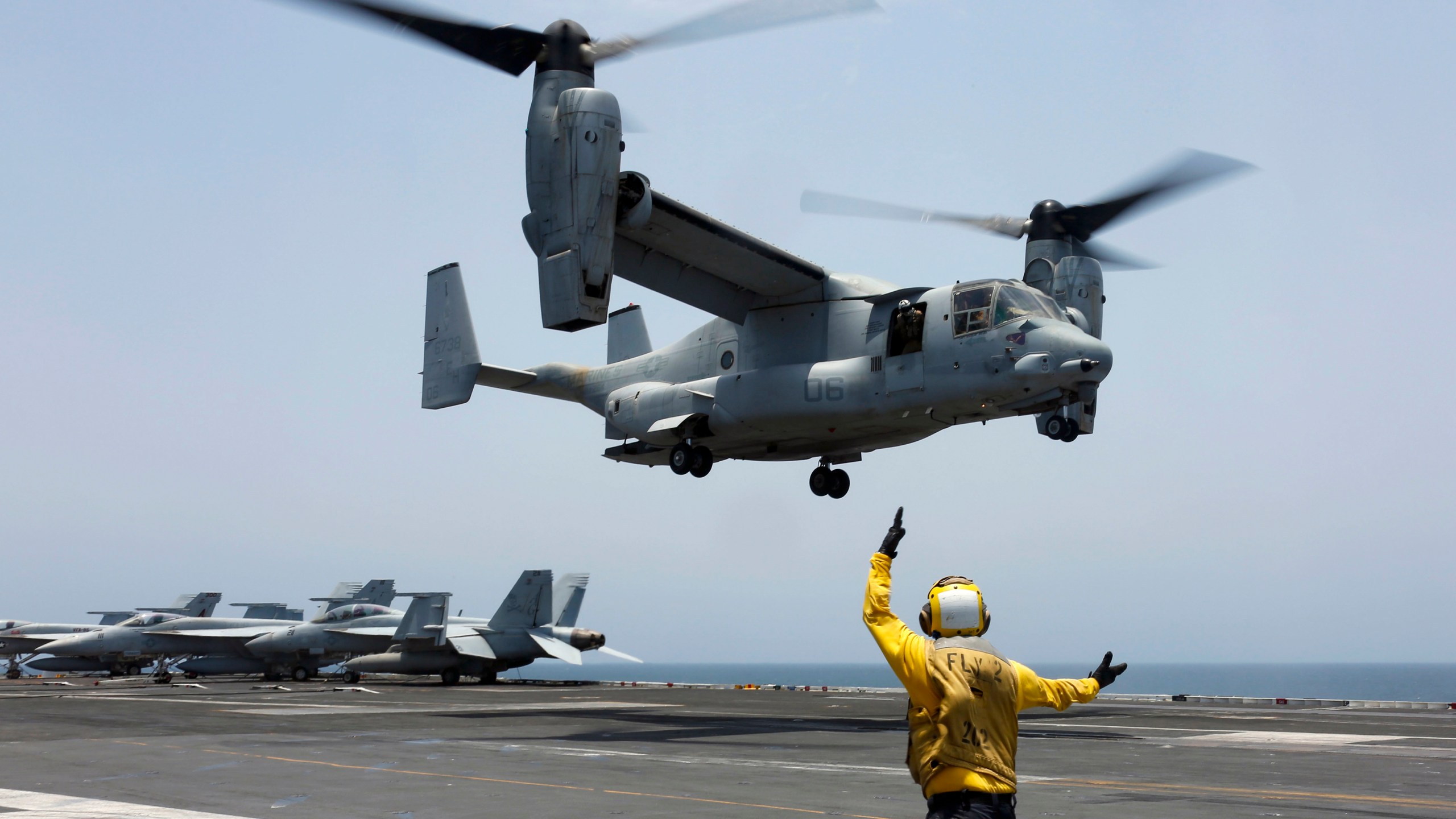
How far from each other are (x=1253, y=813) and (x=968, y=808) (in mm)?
7209

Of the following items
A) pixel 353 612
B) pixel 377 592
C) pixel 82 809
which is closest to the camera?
pixel 82 809

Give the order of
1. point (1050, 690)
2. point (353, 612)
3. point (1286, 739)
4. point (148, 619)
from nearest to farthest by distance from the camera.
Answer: point (1050, 690) → point (1286, 739) → point (353, 612) → point (148, 619)

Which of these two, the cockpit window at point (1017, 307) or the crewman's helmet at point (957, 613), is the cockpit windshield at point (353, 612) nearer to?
the cockpit window at point (1017, 307)

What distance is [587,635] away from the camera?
154 feet

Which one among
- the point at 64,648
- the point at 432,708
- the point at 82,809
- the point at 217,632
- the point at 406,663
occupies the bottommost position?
the point at 64,648

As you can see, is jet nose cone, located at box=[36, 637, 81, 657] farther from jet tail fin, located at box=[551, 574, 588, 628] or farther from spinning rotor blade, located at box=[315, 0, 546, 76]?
spinning rotor blade, located at box=[315, 0, 546, 76]

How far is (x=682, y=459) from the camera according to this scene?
27156mm

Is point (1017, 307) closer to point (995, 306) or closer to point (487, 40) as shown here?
point (995, 306)

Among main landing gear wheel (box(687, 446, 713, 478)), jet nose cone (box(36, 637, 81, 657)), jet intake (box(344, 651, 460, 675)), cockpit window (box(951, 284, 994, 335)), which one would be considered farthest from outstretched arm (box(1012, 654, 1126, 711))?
jet nose cone (box(36, 637, 81, 657))

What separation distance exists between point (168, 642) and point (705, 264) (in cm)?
3751

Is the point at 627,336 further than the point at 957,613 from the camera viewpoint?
Yes

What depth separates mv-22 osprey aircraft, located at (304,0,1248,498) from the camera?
21375mm

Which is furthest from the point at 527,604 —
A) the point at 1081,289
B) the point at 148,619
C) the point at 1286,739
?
the point at 1286,739

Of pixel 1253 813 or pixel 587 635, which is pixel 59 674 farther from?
pixel 1253 813
